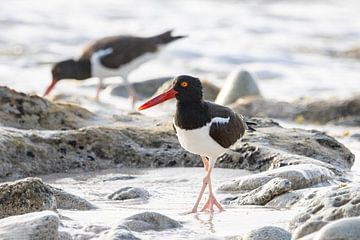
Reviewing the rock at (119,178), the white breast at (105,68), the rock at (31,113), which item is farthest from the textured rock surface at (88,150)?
the white breast at (105,68)

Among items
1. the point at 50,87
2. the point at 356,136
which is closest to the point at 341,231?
the point at 356,136

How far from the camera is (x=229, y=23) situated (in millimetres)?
18297

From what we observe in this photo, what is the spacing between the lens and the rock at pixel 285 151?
6.88 m

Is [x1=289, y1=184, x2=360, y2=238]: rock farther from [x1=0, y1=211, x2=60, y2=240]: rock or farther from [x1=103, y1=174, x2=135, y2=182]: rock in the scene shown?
[x1=103, y1=174, x2=135, y2=182]: rock

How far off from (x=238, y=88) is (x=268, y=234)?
23.3 feet

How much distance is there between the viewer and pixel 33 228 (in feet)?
14.9

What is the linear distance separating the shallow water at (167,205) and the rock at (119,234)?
20 cm

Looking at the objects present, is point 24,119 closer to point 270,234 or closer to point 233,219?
point 233,219

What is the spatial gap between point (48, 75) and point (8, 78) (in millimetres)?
954

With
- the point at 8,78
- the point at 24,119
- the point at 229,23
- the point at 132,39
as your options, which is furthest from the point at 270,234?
the point at 229,23

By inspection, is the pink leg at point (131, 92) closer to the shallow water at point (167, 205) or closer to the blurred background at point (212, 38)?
the blurred background at point (212, 38)

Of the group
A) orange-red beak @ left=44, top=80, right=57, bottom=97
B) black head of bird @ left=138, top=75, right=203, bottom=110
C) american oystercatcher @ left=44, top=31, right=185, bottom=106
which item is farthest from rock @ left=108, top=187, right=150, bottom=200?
orange-red beak @ left=44, top=80, right=57, bottom=97

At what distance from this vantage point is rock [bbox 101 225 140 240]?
469 centimetres

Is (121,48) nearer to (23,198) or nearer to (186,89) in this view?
(186,89)
